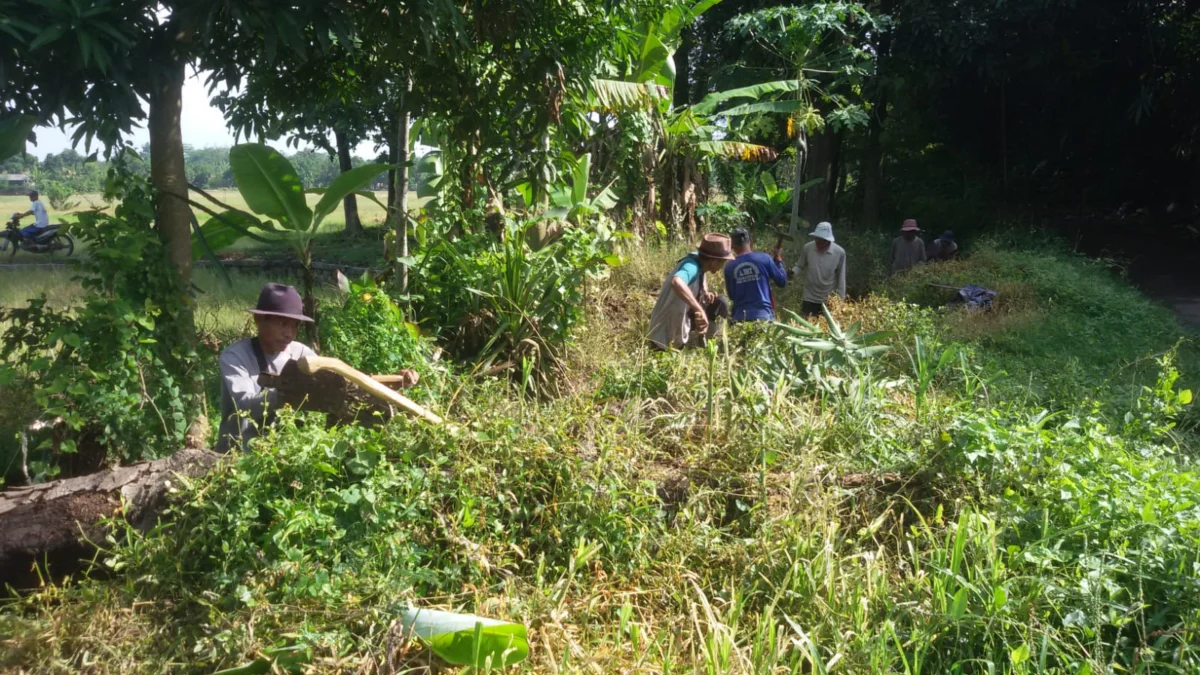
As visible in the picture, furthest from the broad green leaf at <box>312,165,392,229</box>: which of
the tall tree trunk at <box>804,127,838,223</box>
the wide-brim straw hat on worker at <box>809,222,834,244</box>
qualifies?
the tall tree trunk at <box>804,127,838,223</box>

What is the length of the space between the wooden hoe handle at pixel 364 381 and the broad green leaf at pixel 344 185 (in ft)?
6.84

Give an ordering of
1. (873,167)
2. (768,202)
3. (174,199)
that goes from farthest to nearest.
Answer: (873,167) → (768,202) → (174,199)

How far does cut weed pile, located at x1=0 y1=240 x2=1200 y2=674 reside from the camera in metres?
3.18

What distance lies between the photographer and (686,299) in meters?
6.57

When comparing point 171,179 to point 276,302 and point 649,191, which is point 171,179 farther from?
point 649,191

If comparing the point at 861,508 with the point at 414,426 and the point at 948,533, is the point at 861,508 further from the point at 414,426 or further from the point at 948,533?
the point at 414,426

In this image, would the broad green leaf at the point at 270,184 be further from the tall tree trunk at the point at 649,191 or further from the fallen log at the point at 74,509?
the tall tree trunk at the point at 649,191

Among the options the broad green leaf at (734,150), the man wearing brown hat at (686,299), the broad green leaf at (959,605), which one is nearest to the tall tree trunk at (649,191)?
the broad green leaf at (734,150)

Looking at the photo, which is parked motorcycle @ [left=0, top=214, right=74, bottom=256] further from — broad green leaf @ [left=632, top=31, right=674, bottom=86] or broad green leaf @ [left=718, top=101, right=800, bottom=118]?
broad green leaf @ [left=632, top=31, right=674, bottom=86]

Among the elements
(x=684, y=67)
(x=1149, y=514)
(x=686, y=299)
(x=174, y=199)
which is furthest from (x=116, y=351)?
(x=684, y=67)

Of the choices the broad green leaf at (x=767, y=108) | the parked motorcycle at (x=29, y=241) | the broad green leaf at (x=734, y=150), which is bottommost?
the parked motorcycle at (x=29, y=241)

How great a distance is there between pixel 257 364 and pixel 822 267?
5908 mm

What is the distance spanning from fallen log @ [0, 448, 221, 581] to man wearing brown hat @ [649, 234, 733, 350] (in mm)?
3746

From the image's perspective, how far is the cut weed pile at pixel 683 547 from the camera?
318cm
